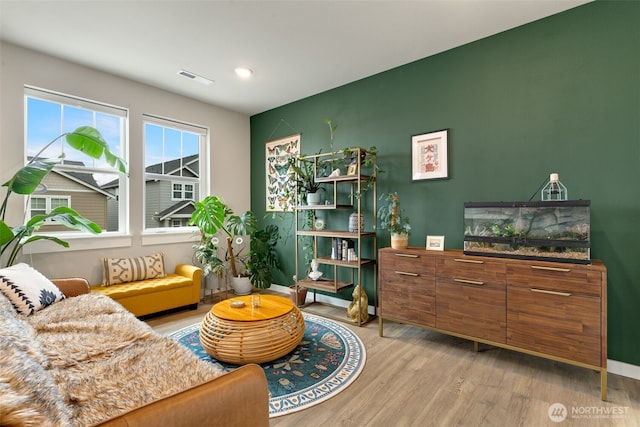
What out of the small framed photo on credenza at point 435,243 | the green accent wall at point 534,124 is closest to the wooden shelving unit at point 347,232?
the green accent wall at point 534,124

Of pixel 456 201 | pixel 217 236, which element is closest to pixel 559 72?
pixel 456 201

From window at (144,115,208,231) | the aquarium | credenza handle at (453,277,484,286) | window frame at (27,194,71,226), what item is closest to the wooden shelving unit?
credenza handle at (453,277,484,286)

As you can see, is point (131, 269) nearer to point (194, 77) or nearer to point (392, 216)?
point (194, 77)

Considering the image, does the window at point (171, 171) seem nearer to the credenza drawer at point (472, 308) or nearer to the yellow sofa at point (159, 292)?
the yellow sofa at point (159, 292)

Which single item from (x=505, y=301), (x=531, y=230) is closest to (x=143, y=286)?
(x=505, y=301)

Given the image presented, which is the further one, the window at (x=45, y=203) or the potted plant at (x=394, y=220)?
the window at (x=45, y=203)

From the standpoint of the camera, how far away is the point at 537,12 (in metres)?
2.49

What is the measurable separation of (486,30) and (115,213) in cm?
433

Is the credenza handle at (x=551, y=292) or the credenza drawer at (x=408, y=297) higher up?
the credenza handle at (x=551, y=292)

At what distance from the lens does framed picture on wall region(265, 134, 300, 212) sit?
4.39 m

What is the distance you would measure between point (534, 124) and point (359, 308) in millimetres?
2288

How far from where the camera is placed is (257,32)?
2.71 metres

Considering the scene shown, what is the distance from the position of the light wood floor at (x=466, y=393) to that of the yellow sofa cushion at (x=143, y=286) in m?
2.25

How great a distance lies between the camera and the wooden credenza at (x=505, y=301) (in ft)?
6.51
